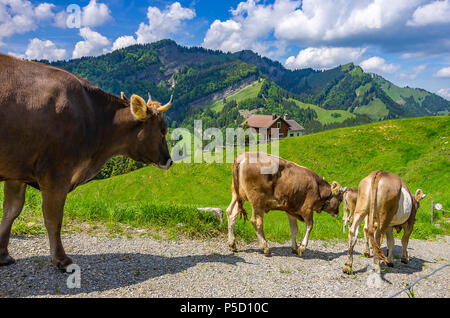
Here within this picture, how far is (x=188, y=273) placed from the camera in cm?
722

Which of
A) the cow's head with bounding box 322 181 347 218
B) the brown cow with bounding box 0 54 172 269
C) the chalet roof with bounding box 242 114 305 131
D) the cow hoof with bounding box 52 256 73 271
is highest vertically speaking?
the chalet roof with bounding box 242 114 305 131

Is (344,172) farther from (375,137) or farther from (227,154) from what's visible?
(227,154)

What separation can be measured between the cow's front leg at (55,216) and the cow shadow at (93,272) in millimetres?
254

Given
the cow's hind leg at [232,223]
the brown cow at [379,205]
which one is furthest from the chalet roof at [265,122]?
the brown cow at [379,205]

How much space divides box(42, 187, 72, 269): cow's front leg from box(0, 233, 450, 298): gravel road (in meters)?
0.26

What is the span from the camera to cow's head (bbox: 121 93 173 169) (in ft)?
23.5

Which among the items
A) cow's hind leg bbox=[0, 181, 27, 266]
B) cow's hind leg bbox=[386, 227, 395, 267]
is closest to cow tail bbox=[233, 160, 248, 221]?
cow's hind leg bbox=[386, 227, 395, 267]

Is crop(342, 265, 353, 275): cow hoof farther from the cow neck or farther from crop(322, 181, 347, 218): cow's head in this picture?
the cow neck

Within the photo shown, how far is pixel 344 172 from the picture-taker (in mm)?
48094

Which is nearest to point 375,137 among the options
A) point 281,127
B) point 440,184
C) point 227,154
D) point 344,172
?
point 344,172

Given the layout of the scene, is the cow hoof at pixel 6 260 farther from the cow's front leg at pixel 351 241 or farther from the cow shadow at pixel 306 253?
the cow's front leg at pixel 351 241

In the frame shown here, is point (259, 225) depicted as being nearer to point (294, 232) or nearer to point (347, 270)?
point (294, 232)

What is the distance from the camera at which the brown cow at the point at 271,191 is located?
394 inches

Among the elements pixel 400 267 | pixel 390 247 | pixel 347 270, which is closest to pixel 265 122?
pixel 390 247
